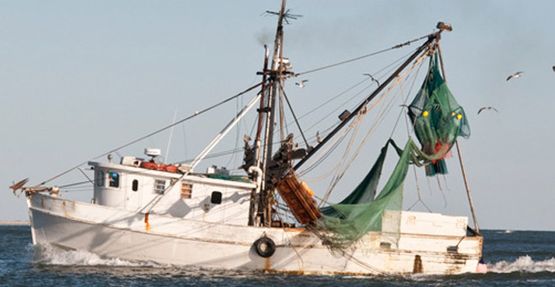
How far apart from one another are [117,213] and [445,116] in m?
12.0

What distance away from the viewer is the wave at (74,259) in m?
36.1

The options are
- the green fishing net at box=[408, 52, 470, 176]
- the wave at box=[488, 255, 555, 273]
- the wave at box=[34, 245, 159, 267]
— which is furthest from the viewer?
the wave at box=[488, 255, 555, 273]

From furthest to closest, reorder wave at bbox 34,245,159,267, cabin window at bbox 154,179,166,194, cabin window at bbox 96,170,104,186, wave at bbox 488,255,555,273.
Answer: wave at bbox 488,255,555,273, cabin window at bbox 96,170,104,186, cabin window at bbox 154,179,166,194, wave at bbox 34,245,159,267

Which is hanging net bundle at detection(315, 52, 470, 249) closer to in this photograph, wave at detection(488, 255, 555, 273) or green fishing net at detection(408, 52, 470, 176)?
green fishing net at detection(408, 52, 470, 176)

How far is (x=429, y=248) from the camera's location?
37844 millimetres

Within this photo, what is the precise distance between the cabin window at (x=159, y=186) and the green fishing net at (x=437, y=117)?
9213 mm

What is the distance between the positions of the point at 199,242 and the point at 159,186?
7.77 feet

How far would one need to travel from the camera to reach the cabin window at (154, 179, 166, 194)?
36.7 metres

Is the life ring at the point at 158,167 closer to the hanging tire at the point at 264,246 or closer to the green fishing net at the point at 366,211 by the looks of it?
the hanging tire at the point at 264,246

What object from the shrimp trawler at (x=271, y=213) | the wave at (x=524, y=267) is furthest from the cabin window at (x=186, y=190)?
the wave at (x=524, y=267)

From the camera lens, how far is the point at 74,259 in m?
36.5

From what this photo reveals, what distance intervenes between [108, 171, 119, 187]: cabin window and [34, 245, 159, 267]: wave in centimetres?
244

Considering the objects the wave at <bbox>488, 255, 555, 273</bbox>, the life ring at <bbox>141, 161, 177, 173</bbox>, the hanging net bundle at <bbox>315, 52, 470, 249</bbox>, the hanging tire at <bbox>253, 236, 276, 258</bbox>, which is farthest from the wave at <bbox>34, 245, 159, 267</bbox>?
the wave at <bbox>488, 255, 555, 273</bbox>

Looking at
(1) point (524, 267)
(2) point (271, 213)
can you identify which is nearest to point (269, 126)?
(2) point (271, 213)
